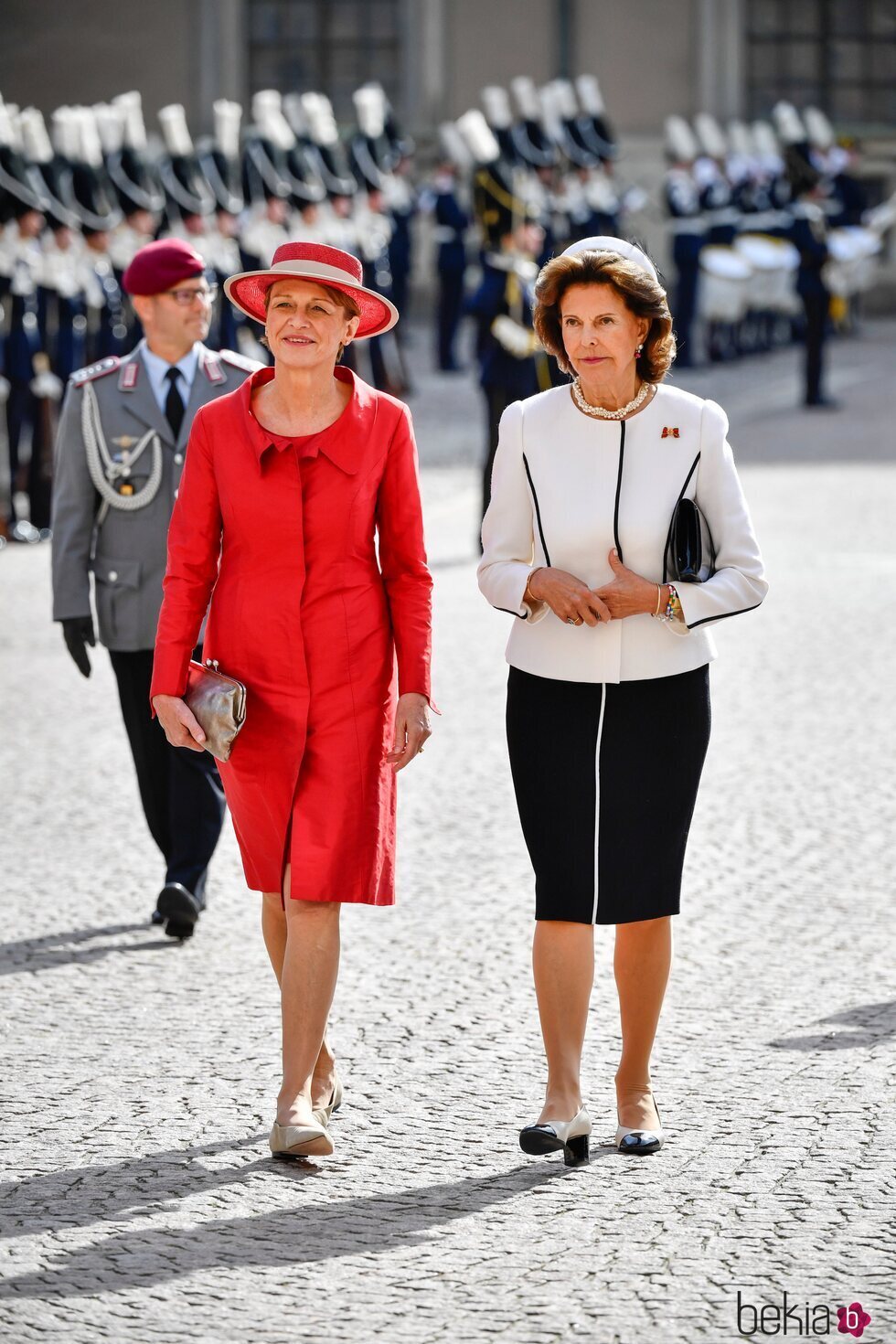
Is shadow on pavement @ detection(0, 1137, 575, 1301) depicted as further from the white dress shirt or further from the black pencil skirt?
the white dress shirt

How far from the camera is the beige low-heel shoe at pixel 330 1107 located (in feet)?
13.7

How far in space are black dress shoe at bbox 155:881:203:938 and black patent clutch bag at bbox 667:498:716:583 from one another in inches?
72.8

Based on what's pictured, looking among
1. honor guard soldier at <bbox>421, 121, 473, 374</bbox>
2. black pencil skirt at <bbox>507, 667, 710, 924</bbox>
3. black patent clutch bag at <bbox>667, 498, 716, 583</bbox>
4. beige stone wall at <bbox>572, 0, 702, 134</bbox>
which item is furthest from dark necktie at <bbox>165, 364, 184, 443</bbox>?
beige stone wall at <bbox>572, 0, 702, 134</bbox>

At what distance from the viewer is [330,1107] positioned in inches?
168

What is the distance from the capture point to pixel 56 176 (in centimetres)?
1396

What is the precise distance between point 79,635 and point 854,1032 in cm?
202

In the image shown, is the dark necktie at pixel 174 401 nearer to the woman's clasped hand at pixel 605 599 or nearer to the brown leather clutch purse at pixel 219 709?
the brown leather clutch purse at pixel 219 709

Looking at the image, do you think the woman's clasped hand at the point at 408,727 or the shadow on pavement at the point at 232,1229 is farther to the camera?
the woman's clasped hand at the point at 408,727

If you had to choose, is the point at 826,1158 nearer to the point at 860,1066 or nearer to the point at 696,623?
the point at 860,1066

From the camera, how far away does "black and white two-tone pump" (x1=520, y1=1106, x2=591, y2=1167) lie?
3.99 metres

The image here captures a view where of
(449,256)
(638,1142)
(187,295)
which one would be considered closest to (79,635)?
(187,295)

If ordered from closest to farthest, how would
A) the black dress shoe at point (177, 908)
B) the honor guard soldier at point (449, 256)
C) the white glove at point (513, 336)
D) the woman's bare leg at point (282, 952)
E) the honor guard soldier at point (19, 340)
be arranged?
the woman's bare leg at point (282, 952) < the black dress shoe at point (177, 908) < the white glove at point (513, 336) < the honor guard soldier at point (19, 340) < the honor guard soldier at point (449, 256)

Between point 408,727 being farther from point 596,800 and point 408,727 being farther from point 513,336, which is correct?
point 513,336

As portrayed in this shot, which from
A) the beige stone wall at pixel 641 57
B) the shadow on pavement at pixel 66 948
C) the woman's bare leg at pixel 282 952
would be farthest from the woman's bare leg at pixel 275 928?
the beige stone wall at pixel 641 57
